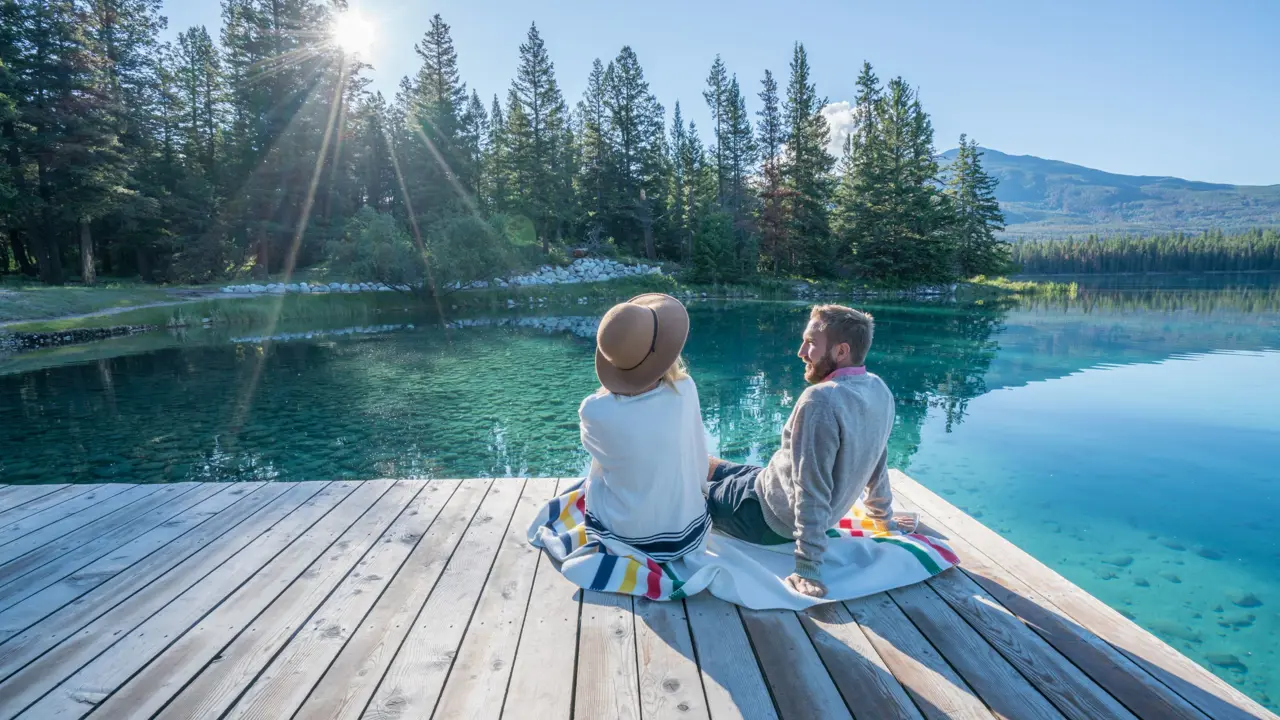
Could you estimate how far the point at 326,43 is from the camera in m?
27.5

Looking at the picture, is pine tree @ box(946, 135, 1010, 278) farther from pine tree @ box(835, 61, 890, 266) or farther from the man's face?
the man's face

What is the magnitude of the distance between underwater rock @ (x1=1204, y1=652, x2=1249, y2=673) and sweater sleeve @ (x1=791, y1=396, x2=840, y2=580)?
8.93 ft

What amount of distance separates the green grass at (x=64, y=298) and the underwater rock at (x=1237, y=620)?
2218 cm

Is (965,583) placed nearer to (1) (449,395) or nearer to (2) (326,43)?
(1) (449,395)

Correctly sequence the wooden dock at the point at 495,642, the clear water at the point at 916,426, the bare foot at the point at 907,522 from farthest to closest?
the clear water at the point at 916,426 → the bare foot at the point at 907,522 → the wooden dock at the point at 495,642

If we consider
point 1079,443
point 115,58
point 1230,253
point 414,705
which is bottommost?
point 1079,443

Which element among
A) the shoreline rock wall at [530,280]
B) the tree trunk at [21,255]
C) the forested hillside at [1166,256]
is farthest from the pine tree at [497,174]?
the forested hillside at [1166,256]

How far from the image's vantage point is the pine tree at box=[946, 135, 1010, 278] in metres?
32.8

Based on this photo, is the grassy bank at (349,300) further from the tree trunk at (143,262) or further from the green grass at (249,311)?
the tree trunk at (143,262)

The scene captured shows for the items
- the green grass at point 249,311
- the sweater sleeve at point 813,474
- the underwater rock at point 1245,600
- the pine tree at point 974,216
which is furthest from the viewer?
the pine tree at point 974,216

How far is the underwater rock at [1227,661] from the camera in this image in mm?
3236

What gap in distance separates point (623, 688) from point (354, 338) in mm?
16131

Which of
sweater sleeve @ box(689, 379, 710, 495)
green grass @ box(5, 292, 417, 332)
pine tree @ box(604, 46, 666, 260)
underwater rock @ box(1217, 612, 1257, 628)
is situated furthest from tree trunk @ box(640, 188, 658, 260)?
sweater sleeve @ box(689, 379, 710, 495)

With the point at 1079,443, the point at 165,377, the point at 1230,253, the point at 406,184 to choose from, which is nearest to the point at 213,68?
the point at 406,184
